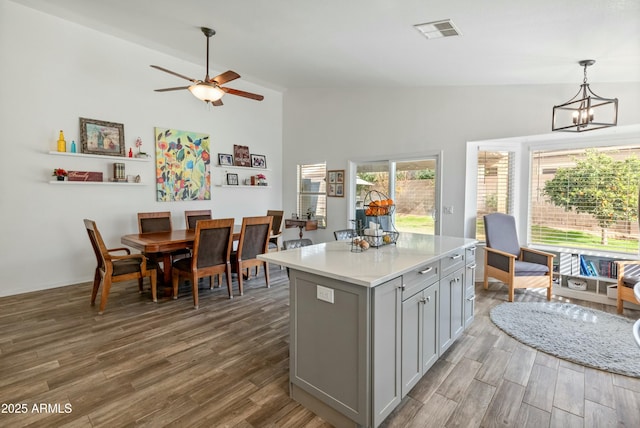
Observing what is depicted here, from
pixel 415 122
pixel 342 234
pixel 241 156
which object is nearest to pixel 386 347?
pixel 342 234

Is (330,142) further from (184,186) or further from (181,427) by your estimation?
(181,427)

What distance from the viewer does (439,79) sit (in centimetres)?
455

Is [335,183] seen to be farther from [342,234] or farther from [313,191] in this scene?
[342,234]

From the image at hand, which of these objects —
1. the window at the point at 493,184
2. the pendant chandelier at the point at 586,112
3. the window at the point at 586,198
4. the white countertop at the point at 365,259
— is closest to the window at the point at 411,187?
the window at the point at 493,184

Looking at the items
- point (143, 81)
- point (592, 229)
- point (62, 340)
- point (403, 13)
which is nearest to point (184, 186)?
point (143, 81)

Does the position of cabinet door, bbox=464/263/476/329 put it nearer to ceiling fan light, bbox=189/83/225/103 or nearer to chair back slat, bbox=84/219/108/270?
ceiling fan light, bbox=189/83/225/103

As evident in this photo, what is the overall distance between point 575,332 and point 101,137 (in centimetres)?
626

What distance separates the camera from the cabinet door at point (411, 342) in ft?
6.31

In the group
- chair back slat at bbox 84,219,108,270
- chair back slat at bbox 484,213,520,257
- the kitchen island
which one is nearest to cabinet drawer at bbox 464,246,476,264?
the kitchen island

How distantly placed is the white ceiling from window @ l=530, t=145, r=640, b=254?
3.37 feet

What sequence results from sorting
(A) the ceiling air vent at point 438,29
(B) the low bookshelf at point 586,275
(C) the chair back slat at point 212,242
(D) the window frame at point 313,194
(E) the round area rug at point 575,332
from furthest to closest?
(D) the window frame at point 313,194
(B) the low bookshelf at point 586,275
(C) the chair back slat at point 212,242
(A) the ceiling air vent at point 438,29
(E) the round area rug at point 575,332

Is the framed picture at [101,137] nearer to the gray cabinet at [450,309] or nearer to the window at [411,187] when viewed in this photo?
the window at [411,187]

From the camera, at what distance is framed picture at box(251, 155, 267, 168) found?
663 centimetres

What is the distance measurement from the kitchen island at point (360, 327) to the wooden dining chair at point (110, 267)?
7.62 feet
